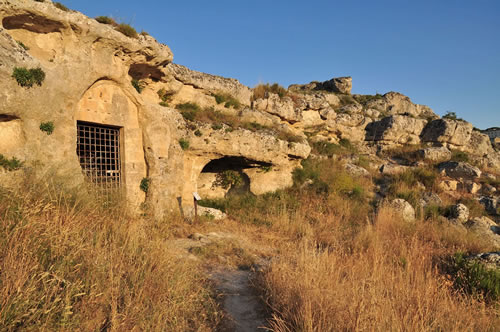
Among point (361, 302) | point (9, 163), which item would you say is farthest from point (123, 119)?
point (361, 302)

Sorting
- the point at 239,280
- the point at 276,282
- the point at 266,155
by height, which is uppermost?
the point at 266,155

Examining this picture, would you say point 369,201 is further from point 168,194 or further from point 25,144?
point 25,144

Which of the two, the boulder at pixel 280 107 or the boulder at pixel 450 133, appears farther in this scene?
the boulder at pixel 450 133

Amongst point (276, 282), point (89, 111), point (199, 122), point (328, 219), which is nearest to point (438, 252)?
point (328, 219)

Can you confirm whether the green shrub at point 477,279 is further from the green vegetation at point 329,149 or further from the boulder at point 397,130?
the boulder at point 397,130

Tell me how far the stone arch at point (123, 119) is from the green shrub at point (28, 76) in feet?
4.00

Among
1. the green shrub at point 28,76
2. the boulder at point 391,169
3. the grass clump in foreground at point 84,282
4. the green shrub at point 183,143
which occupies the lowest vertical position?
the grass clump in foreground at point 84,282

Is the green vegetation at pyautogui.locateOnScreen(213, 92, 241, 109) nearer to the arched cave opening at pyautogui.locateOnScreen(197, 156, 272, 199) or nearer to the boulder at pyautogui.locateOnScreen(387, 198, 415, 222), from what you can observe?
the arched cave opening at pyautogui.locateOnScreen(197, 156, 272, 199)

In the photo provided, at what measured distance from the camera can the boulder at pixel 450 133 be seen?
20672 mm

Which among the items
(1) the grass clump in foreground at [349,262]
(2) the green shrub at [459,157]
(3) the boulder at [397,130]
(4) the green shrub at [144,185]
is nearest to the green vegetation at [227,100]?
(1) the grass clump in foreground at [349,262]

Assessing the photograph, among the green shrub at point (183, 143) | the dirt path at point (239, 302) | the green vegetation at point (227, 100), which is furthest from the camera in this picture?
the green vegetation at point (227, 100)

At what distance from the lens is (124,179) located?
8.87m

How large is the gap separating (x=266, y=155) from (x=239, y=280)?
720 centimetres

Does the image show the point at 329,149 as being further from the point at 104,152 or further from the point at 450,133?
the point at 104,152
